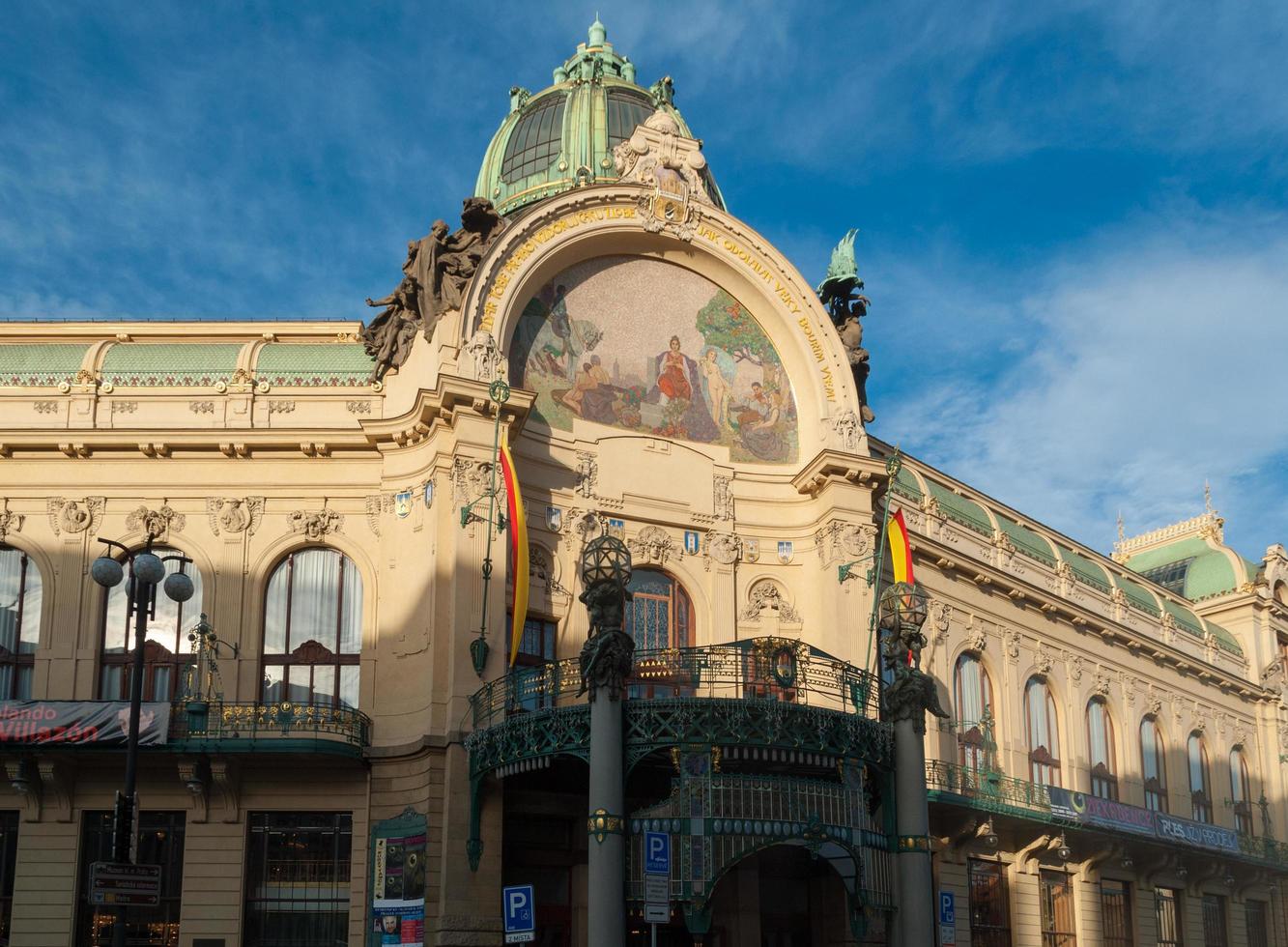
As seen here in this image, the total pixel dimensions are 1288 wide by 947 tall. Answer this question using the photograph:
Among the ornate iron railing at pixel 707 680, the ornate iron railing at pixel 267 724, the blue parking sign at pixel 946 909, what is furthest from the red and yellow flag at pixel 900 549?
the ornate iron railing at pixel 267 724

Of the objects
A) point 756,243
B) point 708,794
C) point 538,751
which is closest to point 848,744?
point 708,794

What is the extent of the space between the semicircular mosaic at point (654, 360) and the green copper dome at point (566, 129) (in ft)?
22.2

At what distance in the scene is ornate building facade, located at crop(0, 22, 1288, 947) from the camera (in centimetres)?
2748

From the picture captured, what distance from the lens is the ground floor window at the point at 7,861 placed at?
1141 inches

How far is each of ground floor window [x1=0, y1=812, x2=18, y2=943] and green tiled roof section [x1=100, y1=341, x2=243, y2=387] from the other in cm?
921

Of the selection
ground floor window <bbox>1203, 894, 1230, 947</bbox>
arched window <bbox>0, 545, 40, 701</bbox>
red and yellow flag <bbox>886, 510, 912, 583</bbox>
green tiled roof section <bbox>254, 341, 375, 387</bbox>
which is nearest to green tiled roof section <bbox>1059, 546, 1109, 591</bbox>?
ground floor window <bbox>1203, 894, 1230, 947</bbox>

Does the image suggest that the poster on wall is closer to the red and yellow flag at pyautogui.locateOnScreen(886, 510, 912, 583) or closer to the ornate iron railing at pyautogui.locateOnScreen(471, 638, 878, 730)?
the ornate iron railing at pyautogui.locateOnScreen(471, 638, 878, 730)

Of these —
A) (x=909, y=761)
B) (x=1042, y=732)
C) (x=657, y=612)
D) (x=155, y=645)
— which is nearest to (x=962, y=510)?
(x=1042, y=732)

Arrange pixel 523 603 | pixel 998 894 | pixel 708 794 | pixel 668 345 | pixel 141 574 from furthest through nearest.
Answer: pixel 998 894, pixel 668 345, pixel 523 603, pixel 708 794, pixel 141 574

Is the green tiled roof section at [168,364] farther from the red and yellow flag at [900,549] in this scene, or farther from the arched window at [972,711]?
the arched window at [972,711]

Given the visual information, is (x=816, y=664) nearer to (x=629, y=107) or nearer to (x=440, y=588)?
(x=440, y=588)

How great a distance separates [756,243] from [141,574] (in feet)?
58.8

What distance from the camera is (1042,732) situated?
42.2 m

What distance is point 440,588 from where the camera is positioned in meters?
29.5
